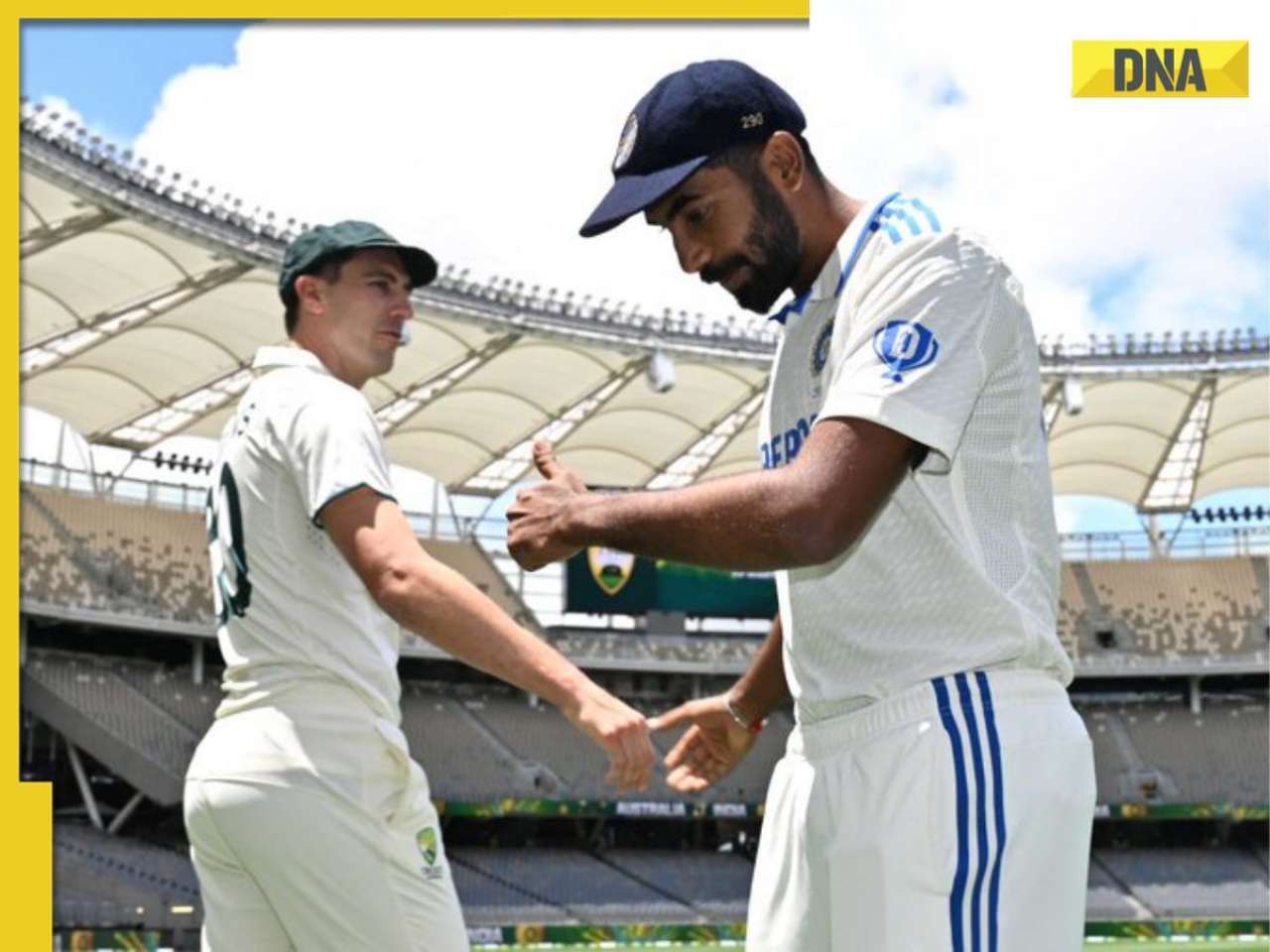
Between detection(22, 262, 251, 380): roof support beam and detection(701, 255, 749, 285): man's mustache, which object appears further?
detection(22, 262, 251, 380): roof support beam

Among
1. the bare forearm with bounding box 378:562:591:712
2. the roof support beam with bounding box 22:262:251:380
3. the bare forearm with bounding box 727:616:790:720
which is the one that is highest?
the roof support beam with bounding box 22:262:251:380

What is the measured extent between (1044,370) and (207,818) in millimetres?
39568

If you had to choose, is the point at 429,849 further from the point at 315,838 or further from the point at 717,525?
the point at 717,525

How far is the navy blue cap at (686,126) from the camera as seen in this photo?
286 cm

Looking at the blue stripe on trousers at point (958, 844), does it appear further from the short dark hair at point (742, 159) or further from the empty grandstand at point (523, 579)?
the empty grandstand at point (523, 579)

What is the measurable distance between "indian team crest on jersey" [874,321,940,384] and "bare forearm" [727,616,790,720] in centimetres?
108

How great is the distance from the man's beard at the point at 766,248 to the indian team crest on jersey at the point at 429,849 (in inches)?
73.8

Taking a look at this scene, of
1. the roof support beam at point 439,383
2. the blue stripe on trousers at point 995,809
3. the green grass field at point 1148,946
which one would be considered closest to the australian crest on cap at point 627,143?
the blue stripe on trousers at point 995,809

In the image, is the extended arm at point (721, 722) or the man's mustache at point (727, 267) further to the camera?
the extended arm at point (721, 722)

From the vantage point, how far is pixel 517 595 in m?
49.9

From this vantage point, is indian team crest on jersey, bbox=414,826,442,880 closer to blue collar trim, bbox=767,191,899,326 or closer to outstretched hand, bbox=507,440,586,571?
outstretched hand, bbox=507,440,586,571

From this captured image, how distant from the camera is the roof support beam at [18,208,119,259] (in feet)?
99.8

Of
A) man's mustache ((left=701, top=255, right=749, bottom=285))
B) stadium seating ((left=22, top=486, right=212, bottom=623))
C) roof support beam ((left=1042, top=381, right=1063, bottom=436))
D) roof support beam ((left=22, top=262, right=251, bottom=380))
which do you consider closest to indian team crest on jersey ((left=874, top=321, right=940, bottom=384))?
man's mustache ((left=701, top=255, right=749, bottom=285))

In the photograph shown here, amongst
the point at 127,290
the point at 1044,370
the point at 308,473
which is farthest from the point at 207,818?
the point at 1044,370
